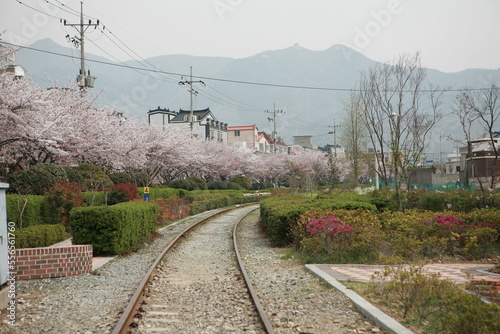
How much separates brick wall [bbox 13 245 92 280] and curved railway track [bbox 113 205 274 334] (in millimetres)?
1498

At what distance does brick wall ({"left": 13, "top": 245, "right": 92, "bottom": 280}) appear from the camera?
27.9 feet

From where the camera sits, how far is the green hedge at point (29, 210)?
1330 centimetres

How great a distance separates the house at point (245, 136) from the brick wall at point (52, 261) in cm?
8376

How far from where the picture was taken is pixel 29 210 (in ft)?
46.0

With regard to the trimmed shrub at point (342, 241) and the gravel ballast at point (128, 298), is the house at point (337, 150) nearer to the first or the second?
the trimmed shrub at point (342, 241)

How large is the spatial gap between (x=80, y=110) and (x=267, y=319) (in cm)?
2140

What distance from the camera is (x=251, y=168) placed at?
6594 cm

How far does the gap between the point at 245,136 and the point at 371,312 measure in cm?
8961

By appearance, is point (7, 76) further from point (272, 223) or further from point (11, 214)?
point (272, 223)

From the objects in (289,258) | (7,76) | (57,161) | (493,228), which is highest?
(7,76)

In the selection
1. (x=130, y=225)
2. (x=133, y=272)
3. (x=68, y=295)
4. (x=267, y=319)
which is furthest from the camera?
(x=130, y=225)

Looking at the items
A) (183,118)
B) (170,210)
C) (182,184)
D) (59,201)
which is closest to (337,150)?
(183,118)

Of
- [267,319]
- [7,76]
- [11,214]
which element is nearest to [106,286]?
[267,319]

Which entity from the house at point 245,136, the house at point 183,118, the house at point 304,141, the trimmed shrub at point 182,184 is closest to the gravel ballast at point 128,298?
the trimmed shrub at point 182,184
